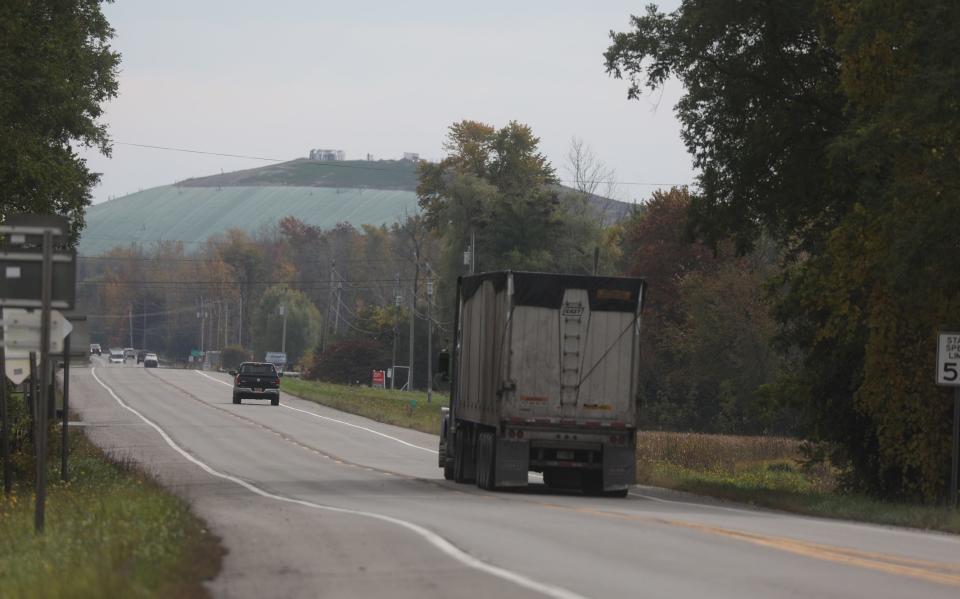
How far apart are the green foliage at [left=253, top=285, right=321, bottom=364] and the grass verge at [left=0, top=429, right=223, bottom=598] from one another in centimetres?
15850

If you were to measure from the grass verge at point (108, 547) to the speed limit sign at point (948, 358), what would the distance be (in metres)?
11.5

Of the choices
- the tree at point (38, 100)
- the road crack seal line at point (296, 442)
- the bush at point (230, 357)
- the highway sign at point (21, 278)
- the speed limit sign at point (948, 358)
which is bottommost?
the bush at point (230, 357)

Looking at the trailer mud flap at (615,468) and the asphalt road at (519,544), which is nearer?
the asphalt road at (519,544)

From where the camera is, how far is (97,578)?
11578mm

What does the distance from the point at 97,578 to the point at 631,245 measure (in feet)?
292

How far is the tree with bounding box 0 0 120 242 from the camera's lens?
29.6 meters

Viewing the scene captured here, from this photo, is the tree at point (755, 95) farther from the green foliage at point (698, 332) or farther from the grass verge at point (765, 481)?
the green foliage at point (698, 332)

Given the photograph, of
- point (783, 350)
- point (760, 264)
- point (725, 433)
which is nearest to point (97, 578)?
point (783, 350)

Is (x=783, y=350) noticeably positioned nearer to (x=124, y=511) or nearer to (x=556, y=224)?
(x=124, y=511)

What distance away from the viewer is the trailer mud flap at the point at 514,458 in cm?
2691

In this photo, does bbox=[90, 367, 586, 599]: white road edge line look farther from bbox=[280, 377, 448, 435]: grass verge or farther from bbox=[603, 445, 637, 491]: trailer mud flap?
bbox=[280, 377, 448, 435]: grass verge

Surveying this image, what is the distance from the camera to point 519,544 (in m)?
16.4

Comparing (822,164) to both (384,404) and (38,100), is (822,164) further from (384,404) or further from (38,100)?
(384,404)

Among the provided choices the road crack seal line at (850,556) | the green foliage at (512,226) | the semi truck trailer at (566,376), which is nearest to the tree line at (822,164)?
the semi truck trailer at (566,376)
